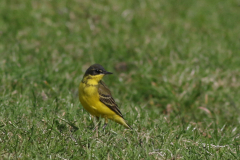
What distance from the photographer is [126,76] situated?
356 inches

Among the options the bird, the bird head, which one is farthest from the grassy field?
the bird head

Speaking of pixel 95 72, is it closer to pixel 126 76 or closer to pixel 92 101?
pixel 92 101

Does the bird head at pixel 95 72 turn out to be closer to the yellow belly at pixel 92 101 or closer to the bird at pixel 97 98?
the bird at pixel 97 98

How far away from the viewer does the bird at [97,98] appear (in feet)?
18.9

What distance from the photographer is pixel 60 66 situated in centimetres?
869

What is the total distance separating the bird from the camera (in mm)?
5746

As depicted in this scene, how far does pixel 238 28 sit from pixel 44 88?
7258 millimetres

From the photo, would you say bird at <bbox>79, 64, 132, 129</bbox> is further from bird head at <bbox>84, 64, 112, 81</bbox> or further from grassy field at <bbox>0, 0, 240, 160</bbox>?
grassy field at <bbox>0, 0, 240, 160</bbox>

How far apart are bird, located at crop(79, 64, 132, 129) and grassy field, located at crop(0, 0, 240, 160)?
0.49 ft

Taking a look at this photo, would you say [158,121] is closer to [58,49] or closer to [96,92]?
[96,92]

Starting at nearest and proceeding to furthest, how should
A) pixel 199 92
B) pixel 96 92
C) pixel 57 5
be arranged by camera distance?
pixel 96 92
pixel 199 92
pixel 57 5

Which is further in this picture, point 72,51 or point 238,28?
point 238,28

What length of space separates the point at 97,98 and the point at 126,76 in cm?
327

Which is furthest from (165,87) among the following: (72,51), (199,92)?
(72,51)
